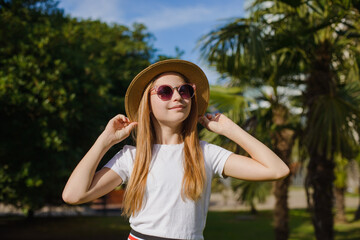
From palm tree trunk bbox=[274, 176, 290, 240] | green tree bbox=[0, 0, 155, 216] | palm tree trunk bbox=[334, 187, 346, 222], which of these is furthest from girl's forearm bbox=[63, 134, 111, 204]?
palm tree trunk bbox=[334, 187, 346, 222]

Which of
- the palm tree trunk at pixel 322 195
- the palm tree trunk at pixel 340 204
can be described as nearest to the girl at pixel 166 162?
the palm tree trunk at pixel 322 195

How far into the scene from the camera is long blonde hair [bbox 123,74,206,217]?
5.23ft

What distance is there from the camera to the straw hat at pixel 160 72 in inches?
70.3

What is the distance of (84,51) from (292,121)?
477 cm

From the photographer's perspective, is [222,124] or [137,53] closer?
[222,124]

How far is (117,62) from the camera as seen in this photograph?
10594mm

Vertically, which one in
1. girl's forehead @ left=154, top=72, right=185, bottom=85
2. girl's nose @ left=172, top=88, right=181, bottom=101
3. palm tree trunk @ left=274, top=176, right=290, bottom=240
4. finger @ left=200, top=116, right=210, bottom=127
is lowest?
palm tree trunk @ left=274, top=176, right=290, bottom=240

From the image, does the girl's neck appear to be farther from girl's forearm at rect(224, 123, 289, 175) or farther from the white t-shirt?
girl's forearm at rect(224, 123, 289, 175)

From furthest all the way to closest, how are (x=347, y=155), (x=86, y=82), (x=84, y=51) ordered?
(x=84, y=51) → (x=86, y=82) → (x=347, y=155)

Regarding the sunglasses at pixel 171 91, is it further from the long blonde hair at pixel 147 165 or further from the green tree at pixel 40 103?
the green tree at pixel 40 103

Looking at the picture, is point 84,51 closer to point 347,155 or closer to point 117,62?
point 117,62

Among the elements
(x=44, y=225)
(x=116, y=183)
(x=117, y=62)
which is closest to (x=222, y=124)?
(x=116, y=183)

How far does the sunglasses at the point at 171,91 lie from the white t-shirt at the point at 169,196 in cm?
24

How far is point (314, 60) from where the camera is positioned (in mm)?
5176
